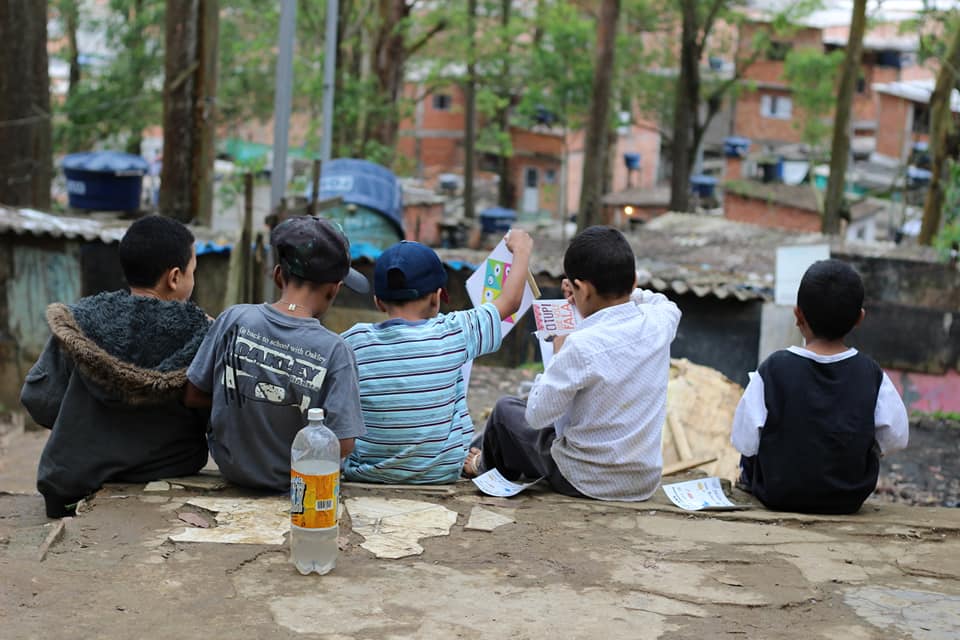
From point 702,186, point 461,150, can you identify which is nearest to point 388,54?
point 702,186

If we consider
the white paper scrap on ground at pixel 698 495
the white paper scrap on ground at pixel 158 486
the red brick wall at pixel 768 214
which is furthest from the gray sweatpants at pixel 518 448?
the red brick wall at pixel 768 214

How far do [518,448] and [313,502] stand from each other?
1.63 metres

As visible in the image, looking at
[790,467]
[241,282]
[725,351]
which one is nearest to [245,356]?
[790,467]

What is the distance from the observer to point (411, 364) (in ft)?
14.2

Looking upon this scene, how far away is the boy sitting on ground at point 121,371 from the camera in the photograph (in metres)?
4.03

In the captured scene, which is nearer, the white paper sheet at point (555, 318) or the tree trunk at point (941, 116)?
the white paper sheet at point (555, 318)

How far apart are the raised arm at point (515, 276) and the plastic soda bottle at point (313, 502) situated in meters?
1.37

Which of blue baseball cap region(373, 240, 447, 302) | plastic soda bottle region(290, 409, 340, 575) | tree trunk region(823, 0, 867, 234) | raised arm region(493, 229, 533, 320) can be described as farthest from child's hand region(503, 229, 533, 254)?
tree trunk region(823, 0, 867, 234)

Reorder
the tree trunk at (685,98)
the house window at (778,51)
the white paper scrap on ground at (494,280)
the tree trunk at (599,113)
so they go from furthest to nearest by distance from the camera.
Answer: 1. the house window at (778,51)
2. the tree trunk at (685,98)
3. the tree trunk at (599,113)
4. the white paper scrap on ground at (494,280)

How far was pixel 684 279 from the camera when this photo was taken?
14.1m

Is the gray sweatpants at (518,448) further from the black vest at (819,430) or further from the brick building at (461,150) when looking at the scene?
the brick building at (461,150)

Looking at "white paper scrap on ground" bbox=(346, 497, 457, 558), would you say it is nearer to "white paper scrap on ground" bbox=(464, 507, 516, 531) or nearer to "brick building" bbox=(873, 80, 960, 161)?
"white paper scrap on ground" bbox=(464, 507, 516, 531)

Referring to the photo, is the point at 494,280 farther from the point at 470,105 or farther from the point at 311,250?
the point at 470,105

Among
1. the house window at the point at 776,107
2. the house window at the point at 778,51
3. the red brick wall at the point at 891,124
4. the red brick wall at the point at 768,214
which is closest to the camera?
the red brick wall at the point at 768,214
